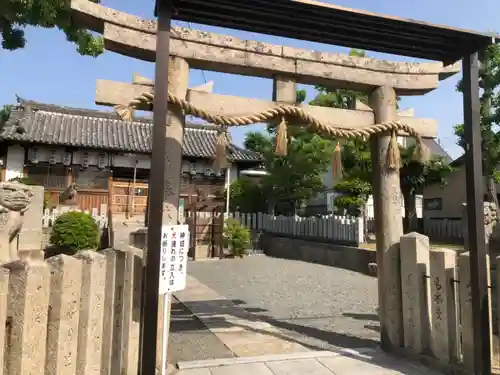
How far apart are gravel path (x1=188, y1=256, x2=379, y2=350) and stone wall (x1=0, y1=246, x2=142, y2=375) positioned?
2.60 meters

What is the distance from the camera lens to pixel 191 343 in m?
4.93

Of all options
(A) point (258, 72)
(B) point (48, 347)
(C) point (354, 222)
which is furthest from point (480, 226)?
(C) point (354, 222)

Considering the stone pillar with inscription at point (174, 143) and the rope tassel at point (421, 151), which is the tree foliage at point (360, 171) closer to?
the rope tassel at point (421, 151)

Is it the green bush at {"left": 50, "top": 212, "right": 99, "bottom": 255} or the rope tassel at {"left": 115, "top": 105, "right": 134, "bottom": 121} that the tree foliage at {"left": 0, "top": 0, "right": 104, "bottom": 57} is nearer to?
the rope tassel at {"left": 115, "top": 105, "right": 134, "bottom": 121}

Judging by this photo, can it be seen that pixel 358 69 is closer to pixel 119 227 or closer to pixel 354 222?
pixel 354 222

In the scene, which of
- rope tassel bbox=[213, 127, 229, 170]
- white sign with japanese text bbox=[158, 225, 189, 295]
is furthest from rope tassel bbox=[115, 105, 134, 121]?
white sign with japanese text bbox=[158, 225, 189, 295]

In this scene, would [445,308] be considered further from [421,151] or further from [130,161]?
[130,161]

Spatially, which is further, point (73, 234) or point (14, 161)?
point (14, 161)

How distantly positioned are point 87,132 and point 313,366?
Result: 23332mm

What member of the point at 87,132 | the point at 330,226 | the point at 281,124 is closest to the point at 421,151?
the point at 281,124

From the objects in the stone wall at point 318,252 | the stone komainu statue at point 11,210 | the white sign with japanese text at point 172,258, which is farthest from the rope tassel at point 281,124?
the stone wall at point 318,252

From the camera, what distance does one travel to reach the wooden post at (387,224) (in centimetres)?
446

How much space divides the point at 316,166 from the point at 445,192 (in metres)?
9.56

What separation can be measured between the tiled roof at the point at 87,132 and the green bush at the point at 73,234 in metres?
9.20
